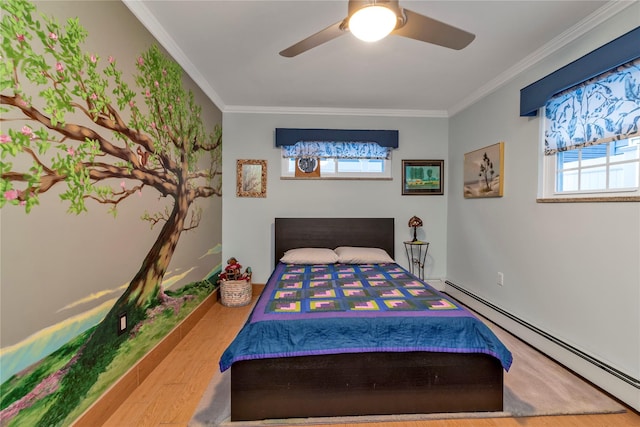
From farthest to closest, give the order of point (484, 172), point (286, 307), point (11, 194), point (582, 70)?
point (484, 172) < point (582, 70) < point (286, 307) < point (11, 194)

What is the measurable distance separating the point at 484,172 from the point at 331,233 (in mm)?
1856

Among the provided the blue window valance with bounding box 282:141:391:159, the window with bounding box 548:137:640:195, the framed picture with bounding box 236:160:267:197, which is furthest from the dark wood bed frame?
the blue window valance with bounding box 282:141:391:159

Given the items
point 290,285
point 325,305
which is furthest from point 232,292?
point 325,305

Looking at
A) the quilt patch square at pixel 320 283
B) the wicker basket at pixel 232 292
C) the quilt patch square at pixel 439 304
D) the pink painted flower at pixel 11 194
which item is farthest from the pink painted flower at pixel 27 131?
the wicker basket at pixel 232 292

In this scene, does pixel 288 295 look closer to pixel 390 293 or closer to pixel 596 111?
pixel 390 293

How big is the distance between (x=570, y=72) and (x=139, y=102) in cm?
301

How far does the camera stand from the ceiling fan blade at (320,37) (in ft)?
4.90

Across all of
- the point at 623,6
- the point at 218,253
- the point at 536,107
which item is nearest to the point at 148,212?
the point at 218,253

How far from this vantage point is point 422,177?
3.91 meters

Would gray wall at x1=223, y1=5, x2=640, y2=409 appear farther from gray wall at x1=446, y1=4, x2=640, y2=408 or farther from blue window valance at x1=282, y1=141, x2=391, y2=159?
blue window valance at x1=282, y1=141, x2=391, y2=159

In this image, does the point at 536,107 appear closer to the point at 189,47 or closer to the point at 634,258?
the point at 634,258

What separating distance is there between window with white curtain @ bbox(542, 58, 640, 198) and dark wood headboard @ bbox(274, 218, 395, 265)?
1778 mm

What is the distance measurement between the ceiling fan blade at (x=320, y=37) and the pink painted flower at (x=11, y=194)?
1495mm

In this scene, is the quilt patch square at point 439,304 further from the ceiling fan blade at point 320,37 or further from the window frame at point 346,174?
the window frame at point 346,174
